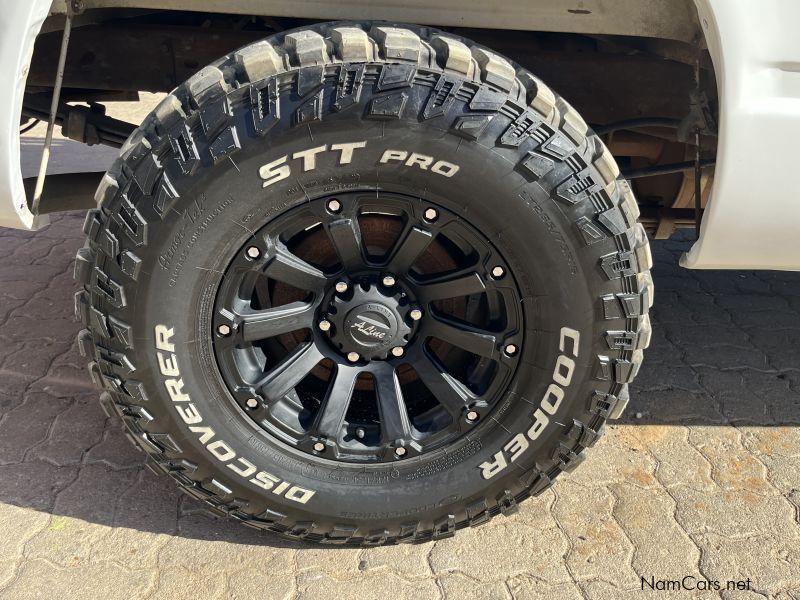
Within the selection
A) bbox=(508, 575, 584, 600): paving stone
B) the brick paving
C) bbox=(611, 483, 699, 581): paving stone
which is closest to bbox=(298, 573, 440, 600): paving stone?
the brick paving

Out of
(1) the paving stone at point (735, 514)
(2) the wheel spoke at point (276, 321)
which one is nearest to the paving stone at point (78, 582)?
(2) the wheel spoke at point (276, 321)

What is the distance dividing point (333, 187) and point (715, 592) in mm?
1651

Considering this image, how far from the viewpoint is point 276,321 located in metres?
1.94

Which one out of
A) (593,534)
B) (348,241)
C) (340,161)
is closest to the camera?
(340,161)

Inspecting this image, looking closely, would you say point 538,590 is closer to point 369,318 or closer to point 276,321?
point 369,318

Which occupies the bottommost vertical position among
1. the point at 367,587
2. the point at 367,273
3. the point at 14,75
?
the point at 367,587

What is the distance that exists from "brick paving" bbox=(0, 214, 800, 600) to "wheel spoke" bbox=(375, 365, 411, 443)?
1.44ft

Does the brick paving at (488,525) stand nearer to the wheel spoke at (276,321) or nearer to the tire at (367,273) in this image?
the tire at (367,273)

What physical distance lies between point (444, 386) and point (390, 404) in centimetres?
17

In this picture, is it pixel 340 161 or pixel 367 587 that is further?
pixel 367 587

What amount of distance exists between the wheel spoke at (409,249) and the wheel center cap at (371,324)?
0.12 meters

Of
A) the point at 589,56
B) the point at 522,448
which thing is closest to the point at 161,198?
the point at 522,448

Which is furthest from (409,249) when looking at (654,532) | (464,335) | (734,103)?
(654,532)

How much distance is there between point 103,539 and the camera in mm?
2170
